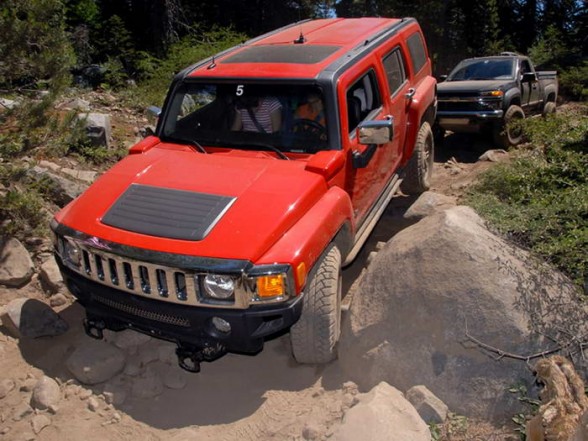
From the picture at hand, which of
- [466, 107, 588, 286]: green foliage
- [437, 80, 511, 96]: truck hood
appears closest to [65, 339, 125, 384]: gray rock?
[466, 107, 588, 286]: green foliage

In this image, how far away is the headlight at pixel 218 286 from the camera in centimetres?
337

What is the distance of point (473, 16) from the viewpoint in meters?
20.3

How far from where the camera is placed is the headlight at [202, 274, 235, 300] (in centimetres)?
337

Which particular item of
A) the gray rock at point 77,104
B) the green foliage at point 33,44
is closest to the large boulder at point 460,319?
the green foliage at point 33,44

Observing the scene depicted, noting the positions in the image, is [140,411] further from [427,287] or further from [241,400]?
[427,287]

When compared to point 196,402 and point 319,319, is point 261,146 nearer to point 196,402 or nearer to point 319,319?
point 319,319

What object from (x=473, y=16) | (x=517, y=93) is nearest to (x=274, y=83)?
(x=517, y=93)

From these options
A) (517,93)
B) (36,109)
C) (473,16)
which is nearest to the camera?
(36,109)

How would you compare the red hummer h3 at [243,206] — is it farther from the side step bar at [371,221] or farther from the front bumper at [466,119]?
the front bumper at [466,119]

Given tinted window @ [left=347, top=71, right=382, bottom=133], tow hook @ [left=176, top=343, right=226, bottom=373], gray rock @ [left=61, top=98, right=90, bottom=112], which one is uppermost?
tinted window @ [left=347, top=71, right=382, bottom=133]

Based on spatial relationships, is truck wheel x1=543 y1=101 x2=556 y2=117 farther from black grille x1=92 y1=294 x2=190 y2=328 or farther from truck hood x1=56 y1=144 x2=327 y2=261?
black grille x1=92 y1=294 x2=190 y2=328

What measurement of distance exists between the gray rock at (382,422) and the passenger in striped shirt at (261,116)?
210cm

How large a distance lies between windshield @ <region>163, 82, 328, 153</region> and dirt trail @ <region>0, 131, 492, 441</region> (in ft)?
5.07

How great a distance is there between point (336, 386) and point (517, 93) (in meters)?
7.78
